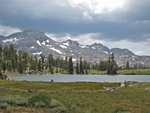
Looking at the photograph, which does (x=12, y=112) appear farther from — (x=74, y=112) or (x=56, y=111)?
(x=74, y=112)

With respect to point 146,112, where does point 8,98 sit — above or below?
above

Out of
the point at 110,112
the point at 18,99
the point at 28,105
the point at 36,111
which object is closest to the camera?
the point at 36,111

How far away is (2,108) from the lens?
77.9 feet

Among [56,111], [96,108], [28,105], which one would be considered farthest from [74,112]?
[28,105]

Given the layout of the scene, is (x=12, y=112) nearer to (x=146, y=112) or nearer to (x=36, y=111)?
(x=36, y=111)

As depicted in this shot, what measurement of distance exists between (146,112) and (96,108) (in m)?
6.55

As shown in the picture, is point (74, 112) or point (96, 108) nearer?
point (74, 112)

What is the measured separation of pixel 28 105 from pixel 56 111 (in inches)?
Answer: 204

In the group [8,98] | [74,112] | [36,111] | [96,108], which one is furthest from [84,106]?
[8,98]

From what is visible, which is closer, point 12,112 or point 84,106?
point 12,112

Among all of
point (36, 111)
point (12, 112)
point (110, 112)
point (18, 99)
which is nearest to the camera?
point (12, 112)

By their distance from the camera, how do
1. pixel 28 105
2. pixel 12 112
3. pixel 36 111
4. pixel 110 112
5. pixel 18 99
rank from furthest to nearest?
pixel 18 99 < pixel 28 105 < pixel 110 112 < pixel 36 111 < pixel 12 112

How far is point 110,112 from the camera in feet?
83.0

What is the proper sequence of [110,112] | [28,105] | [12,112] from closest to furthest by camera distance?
[12,112], [110,112], [28,105]
